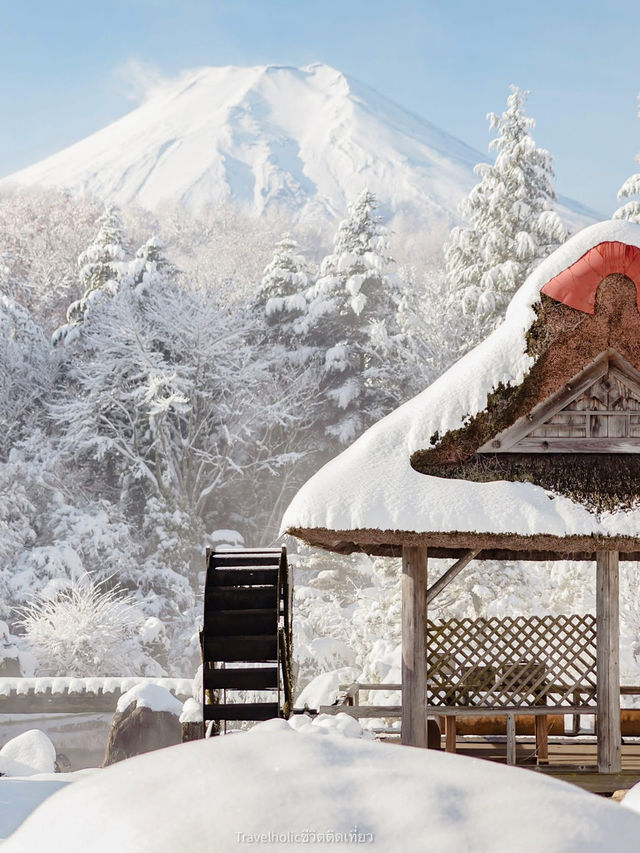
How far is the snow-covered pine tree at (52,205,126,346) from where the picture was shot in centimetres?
3083

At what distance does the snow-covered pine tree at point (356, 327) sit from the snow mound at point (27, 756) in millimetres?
17446

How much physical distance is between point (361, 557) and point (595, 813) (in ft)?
79.1

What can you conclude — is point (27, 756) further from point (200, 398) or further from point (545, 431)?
point (200, 398)

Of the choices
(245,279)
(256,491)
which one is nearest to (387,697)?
(256,491)

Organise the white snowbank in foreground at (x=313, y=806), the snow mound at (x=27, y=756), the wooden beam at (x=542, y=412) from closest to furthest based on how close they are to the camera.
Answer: the white snowbank in foreground at (x=313, y=806)
the wooden beam at (x=542, y=412)
the snow mound at (x=27, y=756)

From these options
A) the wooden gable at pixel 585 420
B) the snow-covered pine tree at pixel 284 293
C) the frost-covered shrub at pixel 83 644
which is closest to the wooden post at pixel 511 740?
the wooden gable at pixel 585 420

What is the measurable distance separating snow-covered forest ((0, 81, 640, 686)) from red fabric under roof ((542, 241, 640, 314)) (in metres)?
15.1

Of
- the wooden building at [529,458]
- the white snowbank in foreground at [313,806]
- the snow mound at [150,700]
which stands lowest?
the snow mound at [150,700]

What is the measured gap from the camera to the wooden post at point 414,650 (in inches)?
357

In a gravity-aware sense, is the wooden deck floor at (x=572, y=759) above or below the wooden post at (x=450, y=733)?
below

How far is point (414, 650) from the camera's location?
9.10 meters

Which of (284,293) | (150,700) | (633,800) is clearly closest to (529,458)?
(633,800)

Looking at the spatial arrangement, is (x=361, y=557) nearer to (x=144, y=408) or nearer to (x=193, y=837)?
(x=144, y=408)

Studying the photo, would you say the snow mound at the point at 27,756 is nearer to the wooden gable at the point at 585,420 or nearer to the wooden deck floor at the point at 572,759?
the wooden deck floor at the point at 572,759
